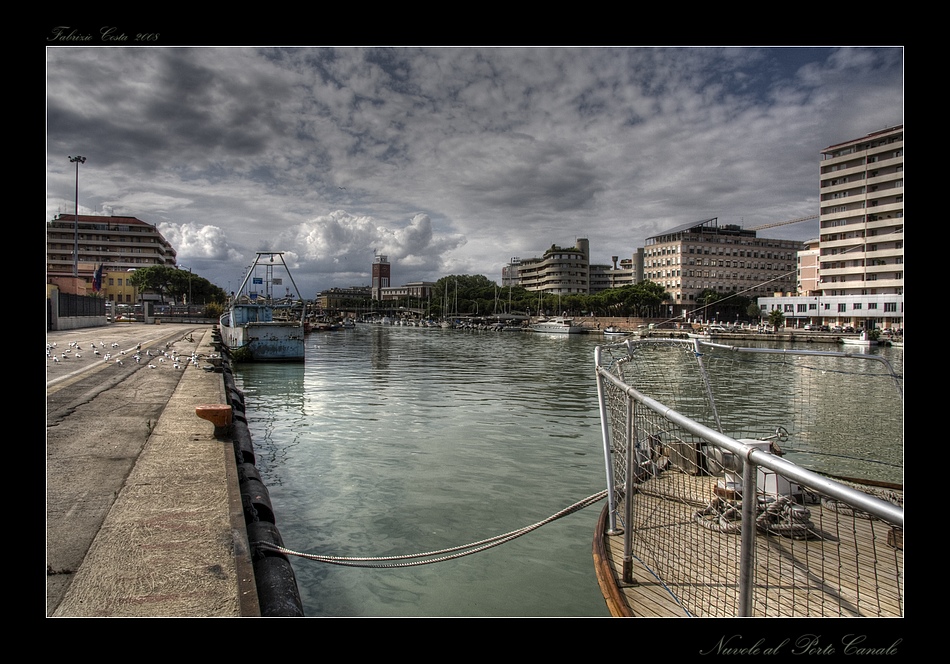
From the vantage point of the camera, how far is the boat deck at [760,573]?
414cm

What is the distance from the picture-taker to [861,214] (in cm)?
9206

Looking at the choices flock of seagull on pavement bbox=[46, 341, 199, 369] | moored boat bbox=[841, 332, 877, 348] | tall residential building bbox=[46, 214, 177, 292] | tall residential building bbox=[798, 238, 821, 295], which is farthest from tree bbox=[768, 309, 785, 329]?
tall residential building bbox=[46, 214, 177, 292]

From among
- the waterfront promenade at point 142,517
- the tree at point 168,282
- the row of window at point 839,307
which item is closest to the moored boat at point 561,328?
the row of window at point 839,307

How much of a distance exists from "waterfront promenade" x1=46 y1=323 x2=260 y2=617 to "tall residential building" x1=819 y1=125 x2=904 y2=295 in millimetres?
99722

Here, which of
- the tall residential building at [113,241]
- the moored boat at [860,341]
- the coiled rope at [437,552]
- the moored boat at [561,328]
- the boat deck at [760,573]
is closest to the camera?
the boat deck at [760,573]

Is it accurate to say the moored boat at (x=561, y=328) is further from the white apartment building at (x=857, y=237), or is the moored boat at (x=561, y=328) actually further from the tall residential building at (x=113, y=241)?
the tall residential building at (x=113, y=241)

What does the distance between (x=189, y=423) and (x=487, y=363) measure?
3101 cm

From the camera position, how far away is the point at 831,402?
22719 mm

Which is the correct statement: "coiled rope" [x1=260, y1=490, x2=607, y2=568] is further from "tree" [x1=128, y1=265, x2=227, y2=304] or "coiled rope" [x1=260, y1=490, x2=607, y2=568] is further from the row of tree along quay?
"tree" [x1=128, y1=265, x2=227, y2=304]

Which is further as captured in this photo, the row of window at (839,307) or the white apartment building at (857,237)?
the white apartment building at (857,237)


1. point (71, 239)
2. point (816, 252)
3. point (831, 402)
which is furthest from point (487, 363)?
point (71, 239)

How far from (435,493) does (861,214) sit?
108 m

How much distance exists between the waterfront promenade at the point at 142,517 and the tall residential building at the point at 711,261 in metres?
134
